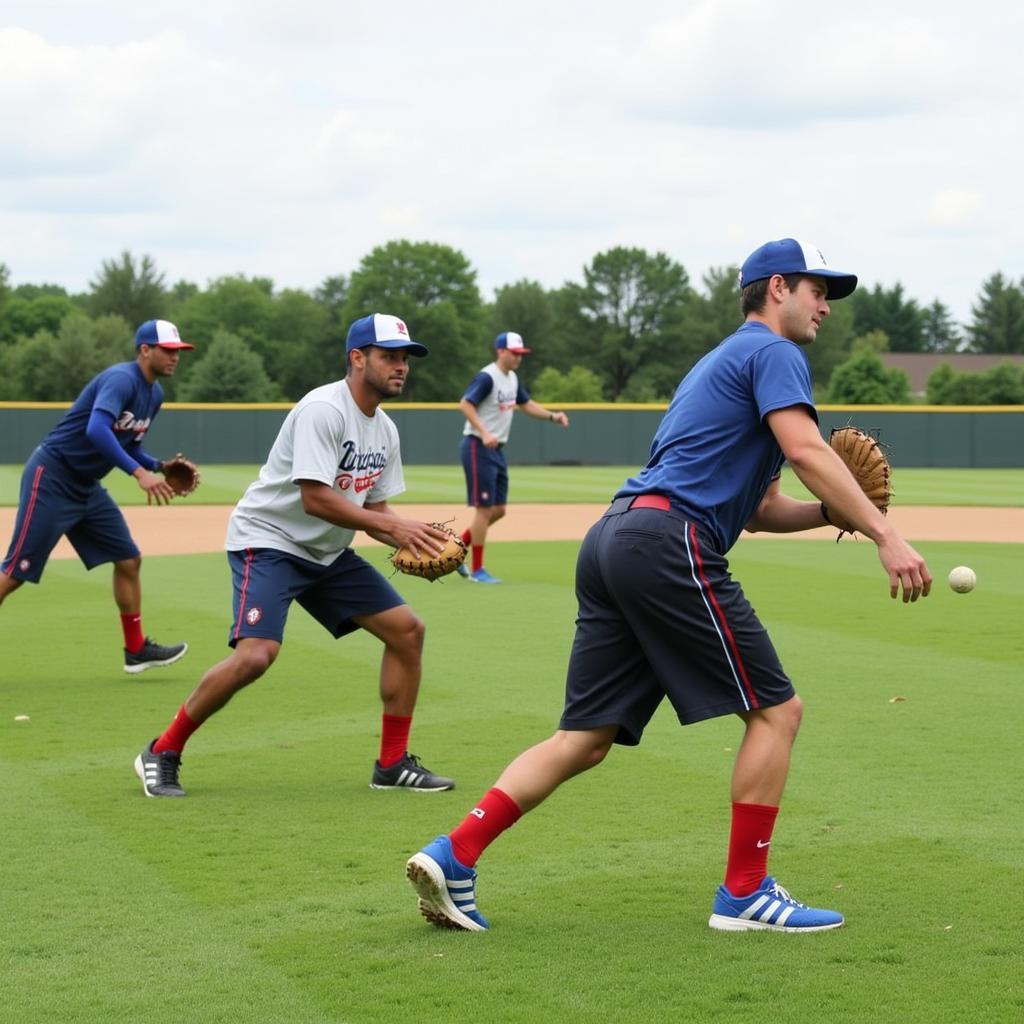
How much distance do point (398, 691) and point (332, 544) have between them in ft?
2.29

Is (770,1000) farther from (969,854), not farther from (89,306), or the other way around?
(89,306)

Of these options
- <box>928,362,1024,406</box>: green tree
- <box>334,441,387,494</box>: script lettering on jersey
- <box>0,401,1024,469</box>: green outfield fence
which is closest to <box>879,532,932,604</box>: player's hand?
<box>334,441,387,494</box>: script lettering on jersey

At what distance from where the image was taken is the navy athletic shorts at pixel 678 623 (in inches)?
182

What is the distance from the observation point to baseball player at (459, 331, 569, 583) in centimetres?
1494

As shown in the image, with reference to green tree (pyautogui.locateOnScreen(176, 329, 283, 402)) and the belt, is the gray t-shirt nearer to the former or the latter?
the belt

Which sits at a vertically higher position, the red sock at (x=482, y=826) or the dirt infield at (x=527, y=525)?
the red sock at (x=482, y=826)

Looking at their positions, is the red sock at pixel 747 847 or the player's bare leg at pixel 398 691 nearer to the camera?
the red sock at pixel 747 847

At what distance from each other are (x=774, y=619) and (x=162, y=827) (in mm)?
6645

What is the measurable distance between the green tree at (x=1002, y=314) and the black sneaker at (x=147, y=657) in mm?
126058

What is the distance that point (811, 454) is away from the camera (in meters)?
4.50

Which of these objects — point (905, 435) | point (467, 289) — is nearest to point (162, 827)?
point (905, 435)

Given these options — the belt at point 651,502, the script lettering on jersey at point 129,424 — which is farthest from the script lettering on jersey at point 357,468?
the script lettering on jersey at point 129,424

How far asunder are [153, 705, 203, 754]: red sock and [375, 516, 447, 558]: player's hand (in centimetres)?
123

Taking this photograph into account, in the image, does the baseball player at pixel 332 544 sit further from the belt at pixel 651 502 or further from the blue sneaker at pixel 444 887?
the blue sneaker at pixel 444 887
